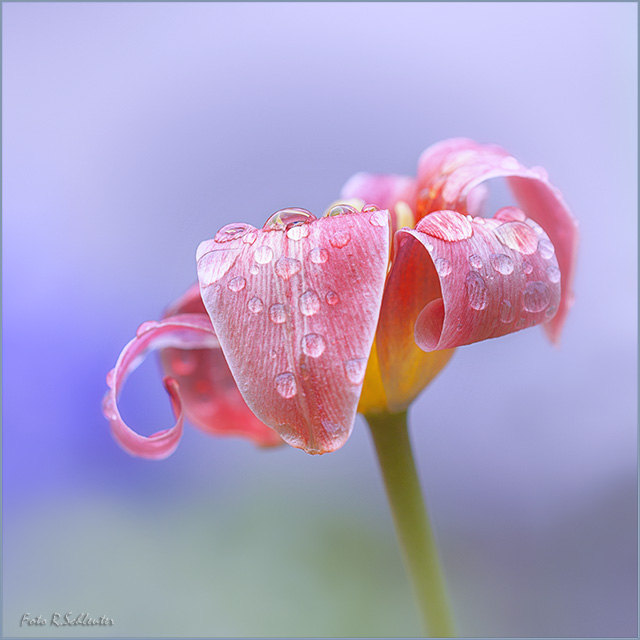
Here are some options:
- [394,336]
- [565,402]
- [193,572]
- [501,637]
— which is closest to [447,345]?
[394,336]

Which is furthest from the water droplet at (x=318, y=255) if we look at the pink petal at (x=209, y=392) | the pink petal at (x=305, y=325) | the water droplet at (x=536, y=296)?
the pink petal at (x=209, y=392)

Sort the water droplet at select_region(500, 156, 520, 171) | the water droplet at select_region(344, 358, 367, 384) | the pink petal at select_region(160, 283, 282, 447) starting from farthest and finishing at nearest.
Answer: the pink petal at select_region(160, 283, 282, 447) → the water droplet at select_region(500, 156, 520, 171) → the water droplet at select_region(344, 358, 367, 384)

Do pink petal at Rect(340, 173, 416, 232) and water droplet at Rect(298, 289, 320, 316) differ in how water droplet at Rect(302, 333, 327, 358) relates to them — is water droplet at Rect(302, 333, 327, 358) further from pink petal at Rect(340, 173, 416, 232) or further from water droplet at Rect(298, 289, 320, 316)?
pink petal at Rect(340, 173, 416, 232)

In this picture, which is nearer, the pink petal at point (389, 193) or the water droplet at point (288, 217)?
the water droplet at point (288, 217)

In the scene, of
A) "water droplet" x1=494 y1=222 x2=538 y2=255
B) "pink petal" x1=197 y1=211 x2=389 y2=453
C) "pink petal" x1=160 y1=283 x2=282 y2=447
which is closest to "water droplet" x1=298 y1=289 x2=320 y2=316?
"pink petal" x1=197 y1=211 x2=389 y2=453

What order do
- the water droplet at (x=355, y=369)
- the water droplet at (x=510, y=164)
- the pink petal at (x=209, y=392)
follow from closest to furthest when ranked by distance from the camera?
the water droplet at (x=355, y=369) → the water droplet at (x=510, y=164) → the pink petal at (x=209, y=392)

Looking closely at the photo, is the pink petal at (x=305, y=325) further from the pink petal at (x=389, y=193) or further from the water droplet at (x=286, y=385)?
the pink petal at (x=389, y=193)
